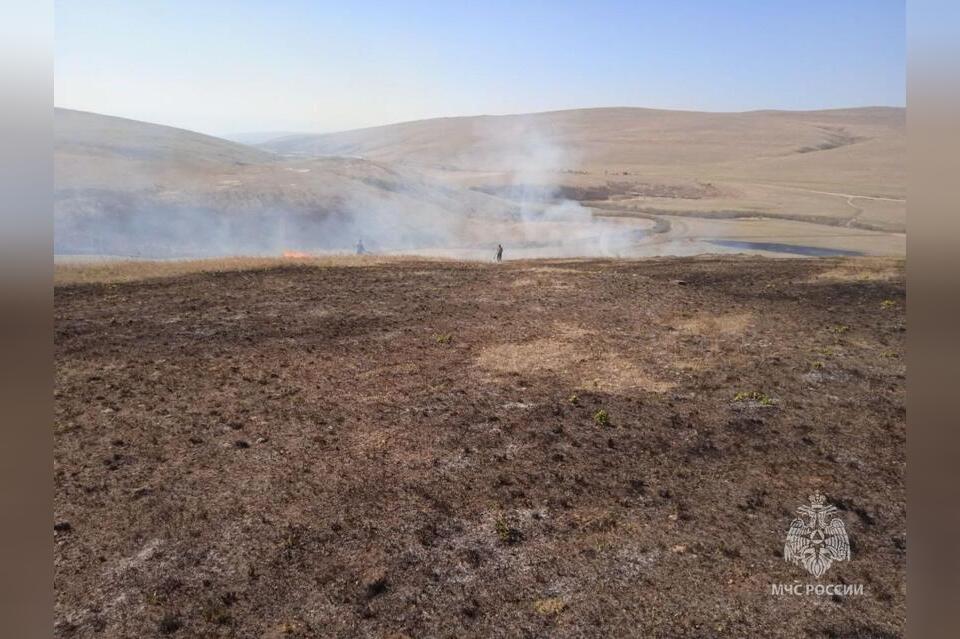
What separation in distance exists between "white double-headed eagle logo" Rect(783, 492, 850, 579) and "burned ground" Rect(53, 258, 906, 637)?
148mm

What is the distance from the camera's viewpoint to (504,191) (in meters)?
68.6

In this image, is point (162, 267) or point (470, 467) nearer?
point (470, 467)

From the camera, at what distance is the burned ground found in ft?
22.3

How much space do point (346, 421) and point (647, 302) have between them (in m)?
11.0

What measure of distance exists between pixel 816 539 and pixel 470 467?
14.9ft

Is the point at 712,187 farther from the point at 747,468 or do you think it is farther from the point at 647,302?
the point at 747,468

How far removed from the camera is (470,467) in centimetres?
966

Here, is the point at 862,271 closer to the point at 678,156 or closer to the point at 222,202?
the point at 222,202

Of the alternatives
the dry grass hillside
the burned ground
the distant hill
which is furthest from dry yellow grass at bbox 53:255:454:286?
the dry grass hillside

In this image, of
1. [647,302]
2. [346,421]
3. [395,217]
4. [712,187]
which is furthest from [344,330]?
[712,187]

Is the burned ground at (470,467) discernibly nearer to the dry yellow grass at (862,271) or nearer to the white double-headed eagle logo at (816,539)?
the white double-headed eagle logo at (816,539)

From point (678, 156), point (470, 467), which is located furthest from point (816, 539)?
point (678, 156)

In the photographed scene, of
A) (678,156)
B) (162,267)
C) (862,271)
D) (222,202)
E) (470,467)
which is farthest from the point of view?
(678,156)

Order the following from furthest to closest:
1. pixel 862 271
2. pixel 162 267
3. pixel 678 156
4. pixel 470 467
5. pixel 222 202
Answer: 1. pixel 678 156
2. pixel 222 202
3. pixel 162 267
4. pixel 862 271
5. pixel 470 467
